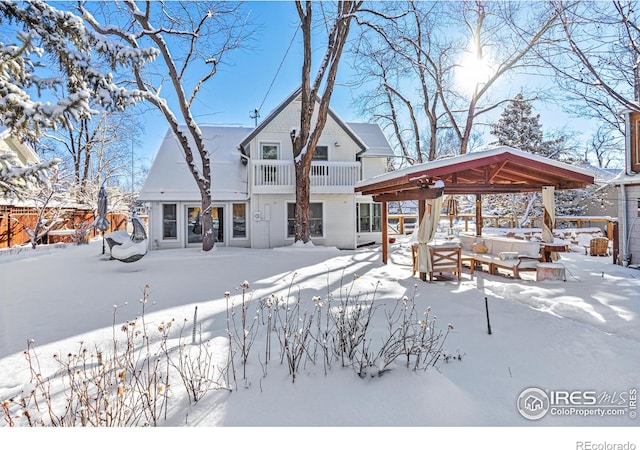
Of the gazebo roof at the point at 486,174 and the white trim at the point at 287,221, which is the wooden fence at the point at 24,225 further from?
the gazebo roof at the point at 486,174

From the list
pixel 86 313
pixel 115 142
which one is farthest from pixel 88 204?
pixel 86 313

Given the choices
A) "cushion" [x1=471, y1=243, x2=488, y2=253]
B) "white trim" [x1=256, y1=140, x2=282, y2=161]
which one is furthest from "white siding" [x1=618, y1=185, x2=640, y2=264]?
"white trim" [x1=256, y1=140, x2=282, y2=161]

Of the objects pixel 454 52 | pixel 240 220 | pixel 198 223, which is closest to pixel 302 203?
pixel 240 220

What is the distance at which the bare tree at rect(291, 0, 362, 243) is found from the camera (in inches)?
490

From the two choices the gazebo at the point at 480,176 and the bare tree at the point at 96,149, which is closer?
the gazebo at the point at 480,176

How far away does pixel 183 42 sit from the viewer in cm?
1207

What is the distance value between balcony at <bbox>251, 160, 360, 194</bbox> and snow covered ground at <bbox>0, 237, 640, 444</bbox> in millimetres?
6002

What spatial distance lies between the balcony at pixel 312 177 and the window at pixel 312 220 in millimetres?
972

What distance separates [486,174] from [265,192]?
339 inches

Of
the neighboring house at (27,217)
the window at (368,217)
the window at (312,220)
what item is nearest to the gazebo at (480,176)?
the window at (312,220)

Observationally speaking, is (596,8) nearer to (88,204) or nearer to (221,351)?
(221,351)

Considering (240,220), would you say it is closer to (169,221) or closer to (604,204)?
(169,221)

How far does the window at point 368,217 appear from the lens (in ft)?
51.8

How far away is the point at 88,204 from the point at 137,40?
14077mm
